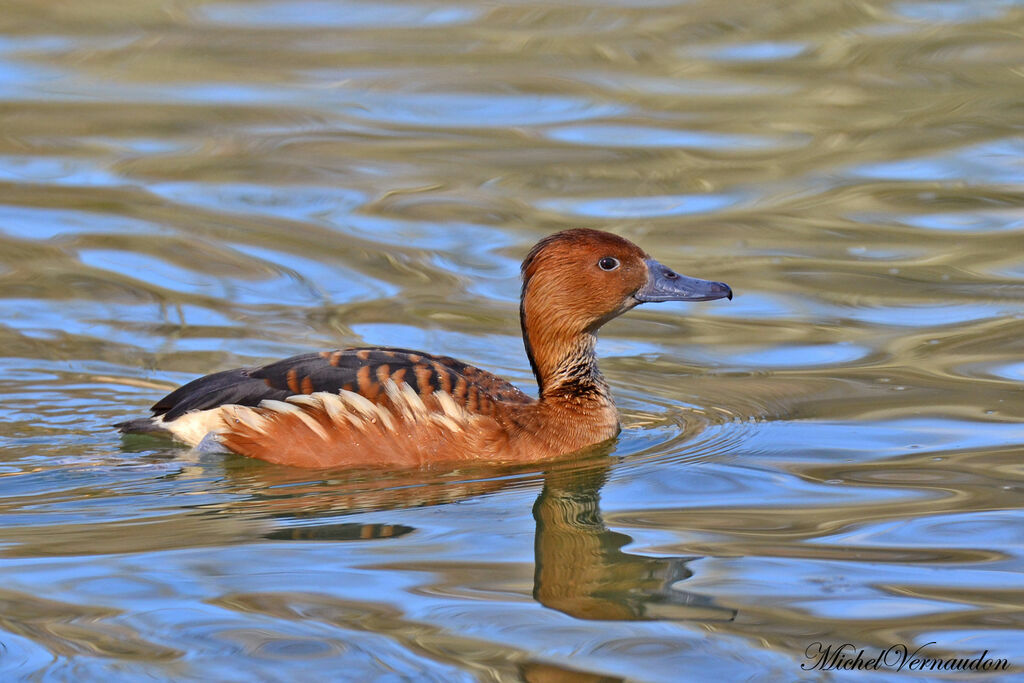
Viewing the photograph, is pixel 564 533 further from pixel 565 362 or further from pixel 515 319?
pixel 515 319

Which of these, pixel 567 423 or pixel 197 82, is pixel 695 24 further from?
pixel 567 423

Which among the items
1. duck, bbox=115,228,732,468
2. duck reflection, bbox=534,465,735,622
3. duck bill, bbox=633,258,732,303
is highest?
duck bill, bbox=633,258,732,303

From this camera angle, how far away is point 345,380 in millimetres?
8141

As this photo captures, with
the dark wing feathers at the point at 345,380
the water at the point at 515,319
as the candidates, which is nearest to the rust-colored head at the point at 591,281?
the dark wing feathers at the point at 345,380

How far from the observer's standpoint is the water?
240 inches

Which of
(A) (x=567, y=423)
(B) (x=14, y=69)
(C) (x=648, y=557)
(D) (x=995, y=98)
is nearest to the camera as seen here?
(C) (x=648, y=557)

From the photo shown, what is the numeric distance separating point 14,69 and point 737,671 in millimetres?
11533

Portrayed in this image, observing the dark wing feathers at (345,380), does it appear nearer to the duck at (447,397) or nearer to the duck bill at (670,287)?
the duck at (447,397)

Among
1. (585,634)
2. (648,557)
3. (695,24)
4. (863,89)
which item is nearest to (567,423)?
(648,557)

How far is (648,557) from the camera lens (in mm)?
6734

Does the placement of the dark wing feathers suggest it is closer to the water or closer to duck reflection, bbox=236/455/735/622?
the water
